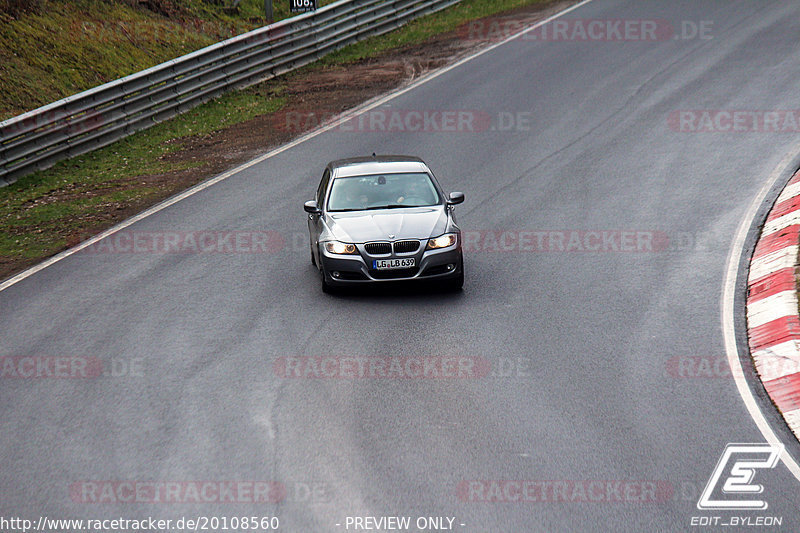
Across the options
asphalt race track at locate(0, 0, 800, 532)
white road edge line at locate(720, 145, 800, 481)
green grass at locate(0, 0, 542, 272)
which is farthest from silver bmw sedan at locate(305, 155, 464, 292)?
green grass at locate(0, 0, 542, 272)

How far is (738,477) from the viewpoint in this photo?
7.05 metres

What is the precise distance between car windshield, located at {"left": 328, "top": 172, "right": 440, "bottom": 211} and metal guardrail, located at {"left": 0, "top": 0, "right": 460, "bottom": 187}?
8057mm

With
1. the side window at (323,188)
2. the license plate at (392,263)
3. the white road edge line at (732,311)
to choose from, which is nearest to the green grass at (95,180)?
the side window at (323,188)

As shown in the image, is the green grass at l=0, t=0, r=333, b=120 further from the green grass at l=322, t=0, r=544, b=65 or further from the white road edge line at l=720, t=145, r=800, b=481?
the white road edge line at l=720, t=145, r=800, b=481

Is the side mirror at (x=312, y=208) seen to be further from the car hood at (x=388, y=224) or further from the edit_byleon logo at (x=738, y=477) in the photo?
the edit_byleon logo at (x=738, y=477)

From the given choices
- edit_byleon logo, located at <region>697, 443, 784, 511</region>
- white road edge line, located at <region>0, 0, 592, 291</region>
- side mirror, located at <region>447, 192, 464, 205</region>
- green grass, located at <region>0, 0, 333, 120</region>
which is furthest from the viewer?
green grass, located at <region>0, 0, 333, 120</region>

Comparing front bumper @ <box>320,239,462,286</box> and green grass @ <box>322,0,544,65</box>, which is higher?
green grass @ <box>322,0,544,65</box>

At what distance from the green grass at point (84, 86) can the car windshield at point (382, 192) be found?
4844 mm

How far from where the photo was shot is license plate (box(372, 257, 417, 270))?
11.8 meters

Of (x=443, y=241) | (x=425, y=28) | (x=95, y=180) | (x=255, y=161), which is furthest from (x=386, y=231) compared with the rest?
(x=425, y=28)

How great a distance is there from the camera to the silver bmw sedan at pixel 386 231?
11.8 meters

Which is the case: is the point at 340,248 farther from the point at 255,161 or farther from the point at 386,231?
the point at 255,161

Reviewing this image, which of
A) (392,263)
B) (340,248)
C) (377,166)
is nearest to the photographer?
(392,263)

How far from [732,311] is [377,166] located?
5324mm
